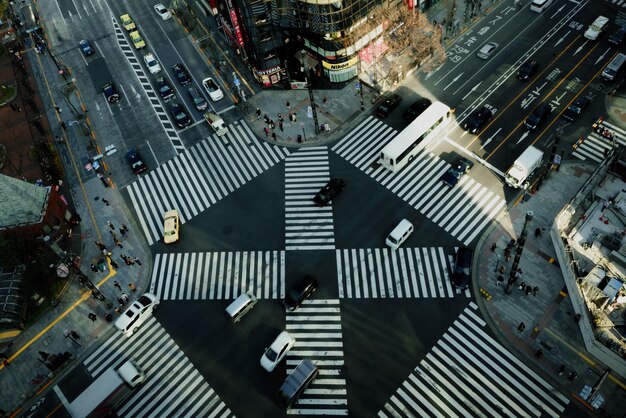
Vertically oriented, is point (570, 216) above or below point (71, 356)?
above

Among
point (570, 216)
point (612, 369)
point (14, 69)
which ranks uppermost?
point (14, 69)

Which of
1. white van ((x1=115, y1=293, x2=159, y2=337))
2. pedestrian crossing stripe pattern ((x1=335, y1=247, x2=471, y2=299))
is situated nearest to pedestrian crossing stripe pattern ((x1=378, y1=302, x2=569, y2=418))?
pedestrian crossing stripe pattern ((x1=335, y1=247, x2=471, y2=299))

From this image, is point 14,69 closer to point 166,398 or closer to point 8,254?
point 8,254

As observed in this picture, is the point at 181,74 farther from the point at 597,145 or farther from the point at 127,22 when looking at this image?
the point at 597,145

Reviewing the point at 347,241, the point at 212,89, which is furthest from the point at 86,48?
the point at 347,241

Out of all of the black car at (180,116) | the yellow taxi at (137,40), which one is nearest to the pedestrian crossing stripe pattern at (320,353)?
the black car at (180,116)

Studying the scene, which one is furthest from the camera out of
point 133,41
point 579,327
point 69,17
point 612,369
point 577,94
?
point 69,17

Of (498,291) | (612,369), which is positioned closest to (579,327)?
(612,369)
